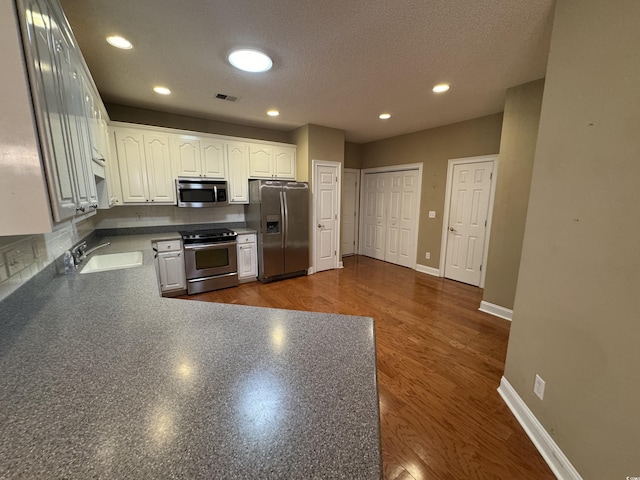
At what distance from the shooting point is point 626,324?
40.3 inches

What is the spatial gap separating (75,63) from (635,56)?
9.00 feet

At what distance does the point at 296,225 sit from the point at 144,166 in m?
2.23

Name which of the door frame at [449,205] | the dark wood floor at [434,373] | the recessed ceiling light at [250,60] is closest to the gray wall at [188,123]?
the recessed ceiling light at [250,60]

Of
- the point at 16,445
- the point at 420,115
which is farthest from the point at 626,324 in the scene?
the point at 420,115

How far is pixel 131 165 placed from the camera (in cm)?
328

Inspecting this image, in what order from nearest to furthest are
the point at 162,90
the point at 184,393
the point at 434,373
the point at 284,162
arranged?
the point at 184,393 < the point at 434,373 < the point at 162,90 < the point at 284,162

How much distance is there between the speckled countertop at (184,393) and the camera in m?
0.53

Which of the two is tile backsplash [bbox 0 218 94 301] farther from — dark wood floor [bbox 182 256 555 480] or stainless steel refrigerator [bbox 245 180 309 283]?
stainless steel refrigerator [bbox 245 180 309 283]

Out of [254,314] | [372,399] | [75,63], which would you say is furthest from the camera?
[75,63]

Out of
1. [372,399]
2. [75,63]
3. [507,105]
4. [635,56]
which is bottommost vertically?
[372,399]

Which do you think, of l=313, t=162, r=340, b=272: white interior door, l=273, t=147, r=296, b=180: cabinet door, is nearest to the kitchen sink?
l=273, t=147, r=296, b=180: cabinet door

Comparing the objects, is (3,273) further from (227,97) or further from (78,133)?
(227,97)

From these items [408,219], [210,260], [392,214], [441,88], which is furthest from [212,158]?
[408,219]

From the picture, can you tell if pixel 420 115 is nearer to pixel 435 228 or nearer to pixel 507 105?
pixel 507 105
